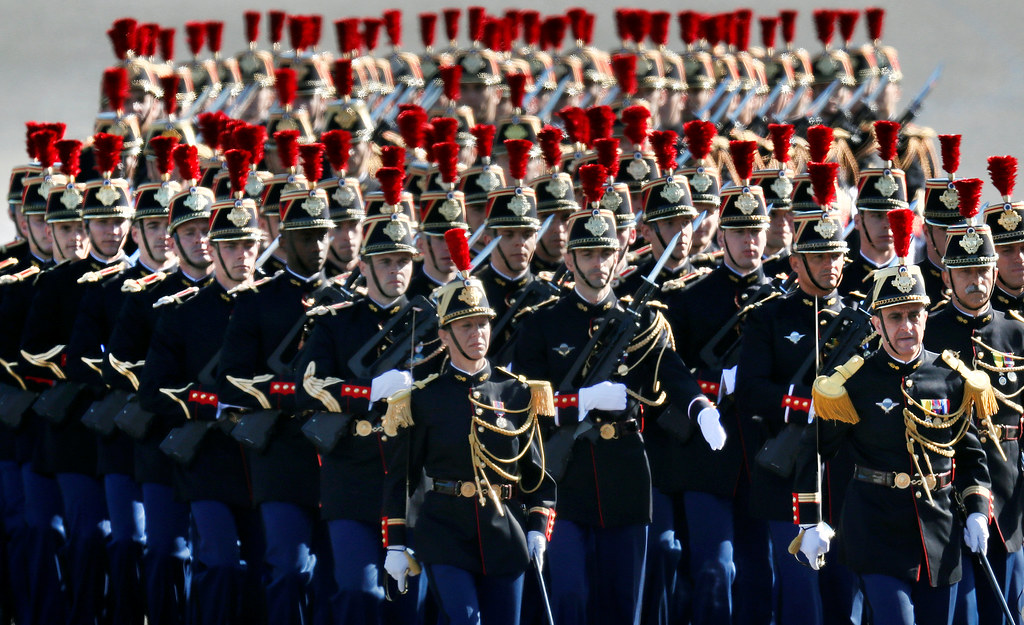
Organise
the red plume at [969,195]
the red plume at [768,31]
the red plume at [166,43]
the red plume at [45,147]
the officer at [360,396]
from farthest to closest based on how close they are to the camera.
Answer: the red plume at [768,31] < the red plume at [166,43] < the red plume at [45,147] < the red plume at [969,195] < the officer at [360,396]

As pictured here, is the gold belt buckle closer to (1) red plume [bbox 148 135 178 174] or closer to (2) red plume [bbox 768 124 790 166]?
(1) red plume [bbox 148 135 178 174]

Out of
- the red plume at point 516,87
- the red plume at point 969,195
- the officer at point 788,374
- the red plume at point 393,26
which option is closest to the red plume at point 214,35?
the red plume at point 393,26

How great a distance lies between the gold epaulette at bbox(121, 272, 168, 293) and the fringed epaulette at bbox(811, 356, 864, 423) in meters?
3.26

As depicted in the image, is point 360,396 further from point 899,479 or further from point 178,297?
point 899,479

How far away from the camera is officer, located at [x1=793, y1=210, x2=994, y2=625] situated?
782cm

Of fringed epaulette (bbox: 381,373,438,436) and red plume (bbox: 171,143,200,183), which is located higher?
red plume (bbox: 171,143,200,183)

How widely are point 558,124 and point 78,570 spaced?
7071 millimetres

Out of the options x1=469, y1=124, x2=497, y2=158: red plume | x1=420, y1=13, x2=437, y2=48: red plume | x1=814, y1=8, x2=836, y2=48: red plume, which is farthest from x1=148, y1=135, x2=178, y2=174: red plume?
x1=814, y1=8, x2=836, y2=48: red plume

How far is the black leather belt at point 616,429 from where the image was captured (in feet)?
28.5

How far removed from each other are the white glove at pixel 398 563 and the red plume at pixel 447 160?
272 cm

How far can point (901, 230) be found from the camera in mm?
8281

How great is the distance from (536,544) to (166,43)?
32.5 feet

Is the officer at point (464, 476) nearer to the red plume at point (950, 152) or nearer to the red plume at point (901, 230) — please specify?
the red plume at point (901, 230)

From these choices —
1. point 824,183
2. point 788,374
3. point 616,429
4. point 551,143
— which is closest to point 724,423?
point 788,374
